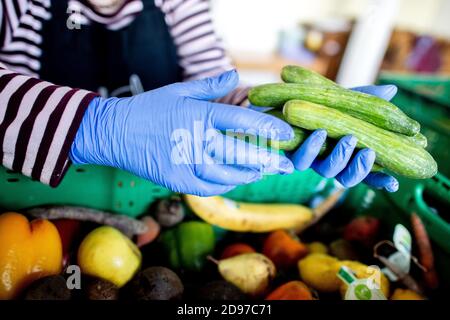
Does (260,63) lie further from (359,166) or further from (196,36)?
(359,166)

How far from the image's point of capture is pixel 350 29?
131 inches

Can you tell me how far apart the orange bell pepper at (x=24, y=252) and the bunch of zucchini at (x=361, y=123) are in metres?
0.57

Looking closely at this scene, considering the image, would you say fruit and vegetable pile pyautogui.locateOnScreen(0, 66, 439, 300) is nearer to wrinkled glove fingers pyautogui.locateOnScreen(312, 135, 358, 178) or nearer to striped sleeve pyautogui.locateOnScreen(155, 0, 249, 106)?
wrinkled glove fingers pyautogui.locateOnScreen(312, 135, 358, 178)

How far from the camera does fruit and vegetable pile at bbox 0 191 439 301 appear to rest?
2.51 ft

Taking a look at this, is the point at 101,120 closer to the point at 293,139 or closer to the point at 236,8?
the point at 293,139

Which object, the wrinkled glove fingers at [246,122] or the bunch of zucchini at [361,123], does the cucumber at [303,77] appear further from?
the wrinkled glove fingers at [246,122]

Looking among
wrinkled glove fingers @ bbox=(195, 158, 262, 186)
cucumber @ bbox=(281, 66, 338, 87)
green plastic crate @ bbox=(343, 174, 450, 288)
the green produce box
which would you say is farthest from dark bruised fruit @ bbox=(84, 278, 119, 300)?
the green produce box

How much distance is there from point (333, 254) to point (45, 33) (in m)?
1.26

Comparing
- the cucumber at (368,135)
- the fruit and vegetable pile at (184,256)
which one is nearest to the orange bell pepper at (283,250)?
the fruit and vegetable pile at (184,256)

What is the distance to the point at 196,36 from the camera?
1410mm

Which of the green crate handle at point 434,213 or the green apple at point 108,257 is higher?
the green crate handle at point 434,213

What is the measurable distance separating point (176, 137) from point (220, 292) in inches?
15.6

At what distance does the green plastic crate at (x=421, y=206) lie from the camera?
38.8 inches

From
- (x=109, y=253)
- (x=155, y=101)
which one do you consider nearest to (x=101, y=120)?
(x=155, y=101)
